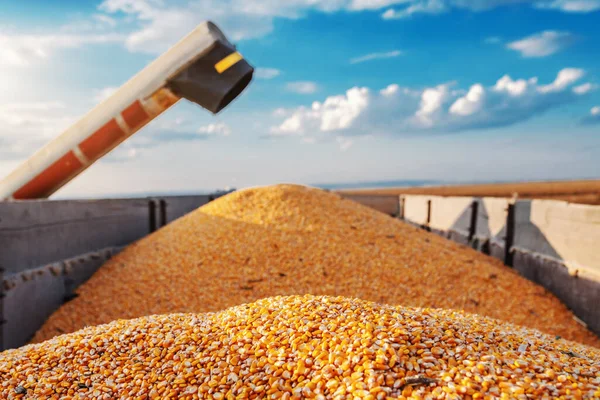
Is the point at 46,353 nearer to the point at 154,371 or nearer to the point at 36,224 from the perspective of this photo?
the point at 154,371

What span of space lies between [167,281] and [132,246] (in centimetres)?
160

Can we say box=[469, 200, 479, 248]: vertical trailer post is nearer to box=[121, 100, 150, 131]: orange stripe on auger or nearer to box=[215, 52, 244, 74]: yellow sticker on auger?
box=[215, 52, 244, 74]: yellow sticker on auger

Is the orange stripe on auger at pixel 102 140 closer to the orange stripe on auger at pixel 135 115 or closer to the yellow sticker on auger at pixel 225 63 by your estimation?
the orange stripe on auger at pixel 135 115

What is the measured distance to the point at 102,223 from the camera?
6.30 m

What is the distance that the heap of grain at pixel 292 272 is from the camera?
16.6 feet

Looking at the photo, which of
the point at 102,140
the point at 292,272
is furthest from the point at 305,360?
the point at 102,140

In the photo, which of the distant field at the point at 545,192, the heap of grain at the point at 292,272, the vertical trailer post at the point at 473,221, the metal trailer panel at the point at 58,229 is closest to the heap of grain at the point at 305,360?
the metal trailer panel at the point at 58,229

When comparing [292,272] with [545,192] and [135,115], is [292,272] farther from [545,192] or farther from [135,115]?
[545,192]

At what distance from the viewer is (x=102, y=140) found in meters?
6.32

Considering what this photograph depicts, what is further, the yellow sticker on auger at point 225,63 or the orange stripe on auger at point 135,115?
the orange stripe on auger at point 135,115

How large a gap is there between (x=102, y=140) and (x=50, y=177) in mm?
1007

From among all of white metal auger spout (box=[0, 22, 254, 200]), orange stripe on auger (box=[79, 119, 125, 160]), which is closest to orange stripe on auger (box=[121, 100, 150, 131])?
white metal auger spout (box=[0, 22, 254, 200])

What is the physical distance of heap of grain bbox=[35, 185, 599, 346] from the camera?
16.6ft

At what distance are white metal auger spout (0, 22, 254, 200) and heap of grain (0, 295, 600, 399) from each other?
3.97 metres
